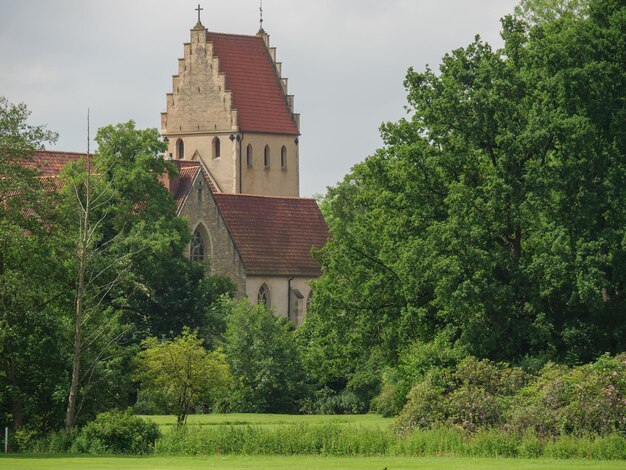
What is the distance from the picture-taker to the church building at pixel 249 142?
9850 centimetres

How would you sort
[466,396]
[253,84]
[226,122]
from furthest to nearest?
[253,84] → [226,122] → [466,396]

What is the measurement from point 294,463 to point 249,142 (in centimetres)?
7422

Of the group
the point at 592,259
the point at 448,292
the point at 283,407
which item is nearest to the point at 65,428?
the point at 448,292

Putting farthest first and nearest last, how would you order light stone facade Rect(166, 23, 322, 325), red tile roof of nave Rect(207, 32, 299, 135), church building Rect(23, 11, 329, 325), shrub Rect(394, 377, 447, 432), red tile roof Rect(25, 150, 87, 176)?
red tile roof of nave Rect(207, 32, 299, 135) → light stone facade Rect(166, 23, 322, 325) → church building Rect(23, 11, 329, 325) → red tile roof Rect(25, 150, 87, 176) → shrub Rect(394, 377, 447, 432)

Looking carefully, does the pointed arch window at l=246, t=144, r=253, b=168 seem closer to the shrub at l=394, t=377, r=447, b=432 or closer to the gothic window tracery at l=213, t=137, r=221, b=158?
the gothic window tracery at l=213, t=137, r=221, b=158

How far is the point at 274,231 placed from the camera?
99188 mm

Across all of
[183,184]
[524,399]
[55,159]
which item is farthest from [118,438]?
[55,159]

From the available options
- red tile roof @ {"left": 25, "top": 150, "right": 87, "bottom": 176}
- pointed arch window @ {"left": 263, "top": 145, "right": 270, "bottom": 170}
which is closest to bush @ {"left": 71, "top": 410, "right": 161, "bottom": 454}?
red tile roof @ {"left": 25, "top": 150, "right": 87, "bottom": 176}

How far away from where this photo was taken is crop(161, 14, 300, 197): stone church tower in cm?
11225

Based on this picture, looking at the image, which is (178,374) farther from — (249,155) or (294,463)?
(249,155)

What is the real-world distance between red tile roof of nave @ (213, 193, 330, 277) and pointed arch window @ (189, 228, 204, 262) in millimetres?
3074

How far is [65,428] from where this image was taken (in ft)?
163

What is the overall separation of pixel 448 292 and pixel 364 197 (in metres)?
7.50

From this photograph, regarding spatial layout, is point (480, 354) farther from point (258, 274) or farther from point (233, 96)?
point (233, 96)
